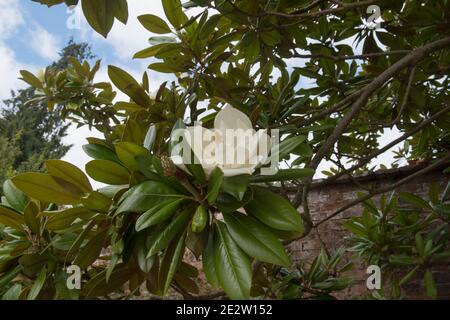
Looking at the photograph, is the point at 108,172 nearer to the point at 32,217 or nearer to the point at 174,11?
the point at 32,217

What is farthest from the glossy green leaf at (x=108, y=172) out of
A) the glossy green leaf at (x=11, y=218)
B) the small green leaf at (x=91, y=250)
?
the glossy green leaf at (x=11, y=218)

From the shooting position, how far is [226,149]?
0.66 metres

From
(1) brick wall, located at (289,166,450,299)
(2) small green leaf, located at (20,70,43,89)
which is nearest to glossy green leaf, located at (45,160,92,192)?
(2) small green leaf, located at (20,70,43,89)

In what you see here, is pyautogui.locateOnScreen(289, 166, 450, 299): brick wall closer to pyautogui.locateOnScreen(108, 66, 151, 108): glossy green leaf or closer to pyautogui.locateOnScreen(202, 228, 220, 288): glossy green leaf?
pyautogui.locateOnScreen(108, 66, 151, 108): glossy green leaf

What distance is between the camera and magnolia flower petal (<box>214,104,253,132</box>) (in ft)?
2.32

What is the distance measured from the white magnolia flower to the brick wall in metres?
2.15

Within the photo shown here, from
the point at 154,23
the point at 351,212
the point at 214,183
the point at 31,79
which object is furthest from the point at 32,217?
the point at 351,212

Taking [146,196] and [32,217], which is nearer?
[146,196]

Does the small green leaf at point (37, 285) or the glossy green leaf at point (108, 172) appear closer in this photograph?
the glossy green leaf at point (108, 172)

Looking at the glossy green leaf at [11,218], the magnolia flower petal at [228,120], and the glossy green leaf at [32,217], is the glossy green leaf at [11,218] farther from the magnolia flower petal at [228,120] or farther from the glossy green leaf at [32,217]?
the magnolia flower petal at [228,120]

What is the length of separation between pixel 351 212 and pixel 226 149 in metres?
2.35

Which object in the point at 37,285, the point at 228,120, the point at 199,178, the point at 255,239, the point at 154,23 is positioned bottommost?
the point at 37,285

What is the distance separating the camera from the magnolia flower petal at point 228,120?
27.8 inches

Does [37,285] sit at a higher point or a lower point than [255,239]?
lower
